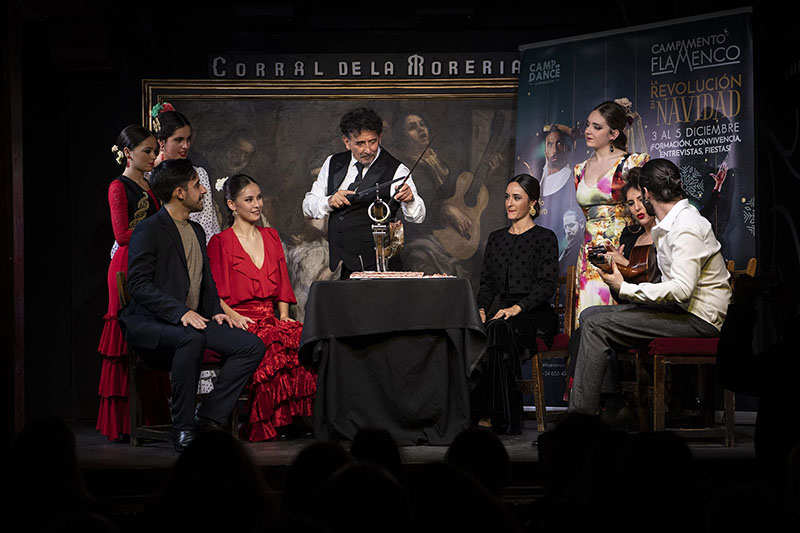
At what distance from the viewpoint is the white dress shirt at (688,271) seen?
4312 mm

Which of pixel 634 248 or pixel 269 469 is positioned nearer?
pixel 269 469

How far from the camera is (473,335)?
4.41 m

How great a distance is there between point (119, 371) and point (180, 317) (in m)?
0.89

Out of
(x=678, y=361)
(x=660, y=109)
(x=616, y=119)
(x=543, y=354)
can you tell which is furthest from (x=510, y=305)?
(x=660, y=109)

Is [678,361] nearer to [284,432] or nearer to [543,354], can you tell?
[543,354]

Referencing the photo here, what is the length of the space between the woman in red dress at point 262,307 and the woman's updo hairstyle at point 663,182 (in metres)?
2.02

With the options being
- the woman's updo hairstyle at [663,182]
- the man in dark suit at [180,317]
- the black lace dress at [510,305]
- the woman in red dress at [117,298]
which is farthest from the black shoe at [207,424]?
the woman's updo hairstyle at [663,182]

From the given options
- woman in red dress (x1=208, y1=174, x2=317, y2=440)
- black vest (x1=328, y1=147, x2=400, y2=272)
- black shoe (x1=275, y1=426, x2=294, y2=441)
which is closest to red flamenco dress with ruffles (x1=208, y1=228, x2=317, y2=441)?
woman in red dress (x1=208, y1=174, x2=317, y2=440)

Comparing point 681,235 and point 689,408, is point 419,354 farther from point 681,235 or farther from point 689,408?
point 689,408

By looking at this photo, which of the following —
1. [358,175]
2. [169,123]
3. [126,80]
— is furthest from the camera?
[126,80]

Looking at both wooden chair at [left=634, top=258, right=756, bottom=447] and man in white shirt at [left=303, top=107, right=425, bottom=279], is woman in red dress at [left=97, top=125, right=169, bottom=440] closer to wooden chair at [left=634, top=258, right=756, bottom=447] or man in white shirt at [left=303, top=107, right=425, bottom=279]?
man in white shirt at [left=303, top=107, right=425, bottom=279]

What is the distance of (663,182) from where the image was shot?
4582mm

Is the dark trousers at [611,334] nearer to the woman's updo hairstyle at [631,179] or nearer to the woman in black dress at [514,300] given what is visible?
the woman in black dress at [514,300]

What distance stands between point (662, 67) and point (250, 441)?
3582mm
